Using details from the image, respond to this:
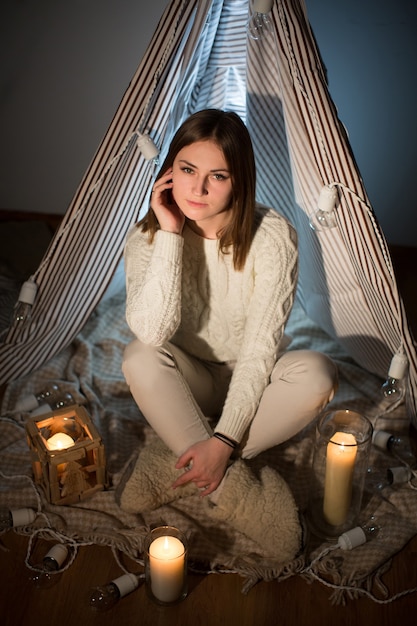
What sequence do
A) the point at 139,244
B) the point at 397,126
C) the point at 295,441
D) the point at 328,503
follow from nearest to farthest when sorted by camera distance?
1. the point at 328,503
2. the point at 139,244
3. the point at 295,441
4. the point at 397,126

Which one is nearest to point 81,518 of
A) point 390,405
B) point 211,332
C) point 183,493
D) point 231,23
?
point 183,493

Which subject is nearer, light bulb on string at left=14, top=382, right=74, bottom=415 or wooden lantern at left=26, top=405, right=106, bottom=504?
wooden lantern at left=26, top=405, right=106, bottom=504

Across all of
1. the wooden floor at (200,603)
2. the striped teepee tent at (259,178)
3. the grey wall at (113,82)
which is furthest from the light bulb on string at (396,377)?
the grey wall at (113,82)

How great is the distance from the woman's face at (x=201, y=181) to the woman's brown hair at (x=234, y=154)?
2 cm

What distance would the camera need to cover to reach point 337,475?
1743 mm

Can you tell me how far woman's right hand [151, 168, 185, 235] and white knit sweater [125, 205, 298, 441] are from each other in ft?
0.08

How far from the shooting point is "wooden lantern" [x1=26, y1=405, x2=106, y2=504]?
5.94 ft

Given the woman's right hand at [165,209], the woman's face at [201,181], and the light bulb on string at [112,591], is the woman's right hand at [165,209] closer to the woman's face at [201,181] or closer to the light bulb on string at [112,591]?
the woman's face at [201,181]

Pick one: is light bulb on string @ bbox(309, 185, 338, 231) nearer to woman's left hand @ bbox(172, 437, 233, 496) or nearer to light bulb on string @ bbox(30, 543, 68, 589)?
woman's left hand @ bbox(172, 437, 233, 496)

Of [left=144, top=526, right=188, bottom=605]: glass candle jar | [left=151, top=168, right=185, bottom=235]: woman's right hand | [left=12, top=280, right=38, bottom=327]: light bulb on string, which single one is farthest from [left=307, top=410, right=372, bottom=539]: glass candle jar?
[left=12, top=280, right=38, bottom=327]: light bulb on string

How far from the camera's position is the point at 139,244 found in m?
1.92

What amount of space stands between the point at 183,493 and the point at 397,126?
162 cm

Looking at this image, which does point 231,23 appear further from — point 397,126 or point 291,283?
point 397,126

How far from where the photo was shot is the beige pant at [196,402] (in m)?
1.83
